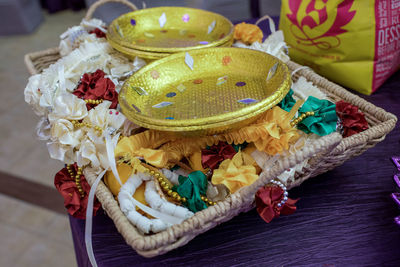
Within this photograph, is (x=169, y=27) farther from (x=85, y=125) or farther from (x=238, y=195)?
(x=238, y=195)

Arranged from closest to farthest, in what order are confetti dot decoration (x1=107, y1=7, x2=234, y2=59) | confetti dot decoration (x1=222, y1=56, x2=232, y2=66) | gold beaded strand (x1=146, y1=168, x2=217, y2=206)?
gold beaded strand (x1=146, y1=168, x2=217, y2=206) → confetti dot decoration (x1=222, y1=56, x2=232, y2=66) → confetti dot decoration (x1=107, y1=7, x2=234, y2=59)

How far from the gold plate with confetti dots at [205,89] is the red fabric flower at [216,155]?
0.04 meters

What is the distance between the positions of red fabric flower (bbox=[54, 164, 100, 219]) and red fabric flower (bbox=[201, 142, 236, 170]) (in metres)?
0.21

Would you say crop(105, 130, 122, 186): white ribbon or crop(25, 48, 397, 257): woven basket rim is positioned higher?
crop(105, 130, 122, 186): white ribbon

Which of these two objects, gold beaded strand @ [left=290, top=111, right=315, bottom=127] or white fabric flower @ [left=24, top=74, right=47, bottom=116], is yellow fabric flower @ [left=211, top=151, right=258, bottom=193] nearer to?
gold beaded strand @ [left=290, top=111, right=315, bottom=127]

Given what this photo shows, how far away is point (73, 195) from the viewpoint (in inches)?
25.7

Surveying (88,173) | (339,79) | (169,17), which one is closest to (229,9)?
(169,17)

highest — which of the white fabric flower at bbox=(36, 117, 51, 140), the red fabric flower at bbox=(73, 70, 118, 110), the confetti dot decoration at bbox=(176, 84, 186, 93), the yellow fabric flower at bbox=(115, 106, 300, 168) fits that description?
the red fabric flower at bbox=(73, 70, 118, 110)

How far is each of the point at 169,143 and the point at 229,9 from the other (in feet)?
4.79

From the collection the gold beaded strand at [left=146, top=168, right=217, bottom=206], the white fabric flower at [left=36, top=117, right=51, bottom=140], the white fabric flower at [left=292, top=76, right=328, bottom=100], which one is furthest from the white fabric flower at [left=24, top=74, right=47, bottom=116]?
the white fabric flower at [left=292, top=76, right=328, bottom=100]

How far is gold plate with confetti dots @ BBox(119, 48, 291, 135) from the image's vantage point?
1.94ft

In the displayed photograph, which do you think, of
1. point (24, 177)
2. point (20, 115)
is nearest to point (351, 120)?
point (24, 177)

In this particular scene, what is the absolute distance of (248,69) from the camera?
31.0 inches

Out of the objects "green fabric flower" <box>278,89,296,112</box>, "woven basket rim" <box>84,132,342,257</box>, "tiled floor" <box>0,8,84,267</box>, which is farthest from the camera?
"tiled floor" <box>0,8,84,267</box>
